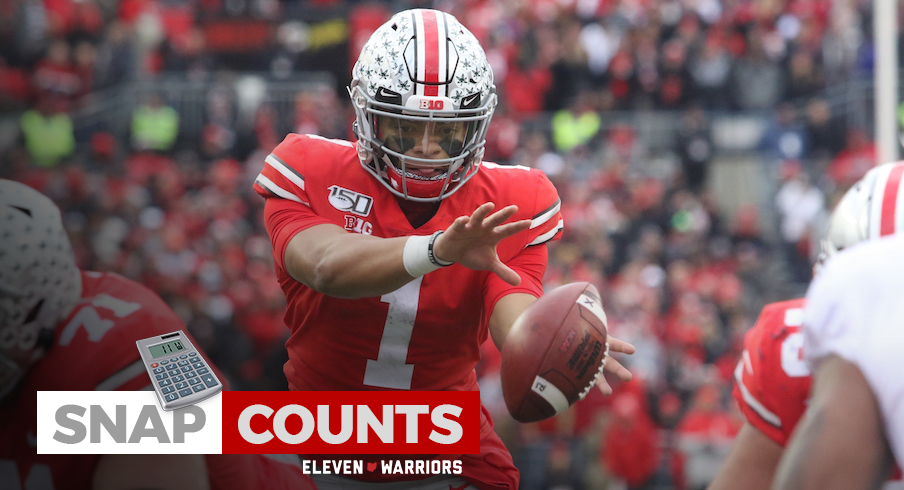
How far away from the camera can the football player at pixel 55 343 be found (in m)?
2.03

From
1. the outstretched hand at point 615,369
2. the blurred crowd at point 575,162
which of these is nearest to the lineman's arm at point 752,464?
the outstretched hand at point 615,369

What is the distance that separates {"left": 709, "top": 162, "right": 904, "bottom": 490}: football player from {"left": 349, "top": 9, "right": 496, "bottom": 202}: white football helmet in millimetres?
986

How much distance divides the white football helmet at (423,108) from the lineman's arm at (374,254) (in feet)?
Result: 0.91

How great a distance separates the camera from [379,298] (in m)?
2.93

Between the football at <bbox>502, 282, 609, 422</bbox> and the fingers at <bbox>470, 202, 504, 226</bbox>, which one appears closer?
the fingers at <bbox>470, 202, 504, 226</bbox>

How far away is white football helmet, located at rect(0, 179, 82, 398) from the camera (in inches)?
80.1

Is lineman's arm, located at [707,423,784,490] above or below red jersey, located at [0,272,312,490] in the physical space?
below

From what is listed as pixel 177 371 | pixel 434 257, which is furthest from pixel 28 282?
pixel 434 257

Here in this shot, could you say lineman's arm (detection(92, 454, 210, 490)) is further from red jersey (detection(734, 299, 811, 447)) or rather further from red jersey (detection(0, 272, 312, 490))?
red jersey (detection(734, 299, 811, 447))

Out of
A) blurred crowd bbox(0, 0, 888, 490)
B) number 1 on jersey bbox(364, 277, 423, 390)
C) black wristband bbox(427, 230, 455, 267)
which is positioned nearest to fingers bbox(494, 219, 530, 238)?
black wristband bbox(427, 230, 455, 267)

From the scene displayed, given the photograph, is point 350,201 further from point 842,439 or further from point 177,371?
point 842,439

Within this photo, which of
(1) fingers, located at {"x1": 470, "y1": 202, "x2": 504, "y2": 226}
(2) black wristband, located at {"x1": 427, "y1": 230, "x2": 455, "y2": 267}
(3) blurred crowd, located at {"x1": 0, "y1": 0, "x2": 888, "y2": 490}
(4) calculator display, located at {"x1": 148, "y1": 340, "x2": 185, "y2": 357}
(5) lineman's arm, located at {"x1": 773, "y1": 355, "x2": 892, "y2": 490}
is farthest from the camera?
(3) blurred crowd, located at {"x1": 0, "y1": 0, "x2": 888, "y2": 490}

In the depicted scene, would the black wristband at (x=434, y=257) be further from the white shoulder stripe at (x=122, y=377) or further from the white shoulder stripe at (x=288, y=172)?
the white shoulder stripe at (x=122, y=377)

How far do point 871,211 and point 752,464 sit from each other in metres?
0.65
